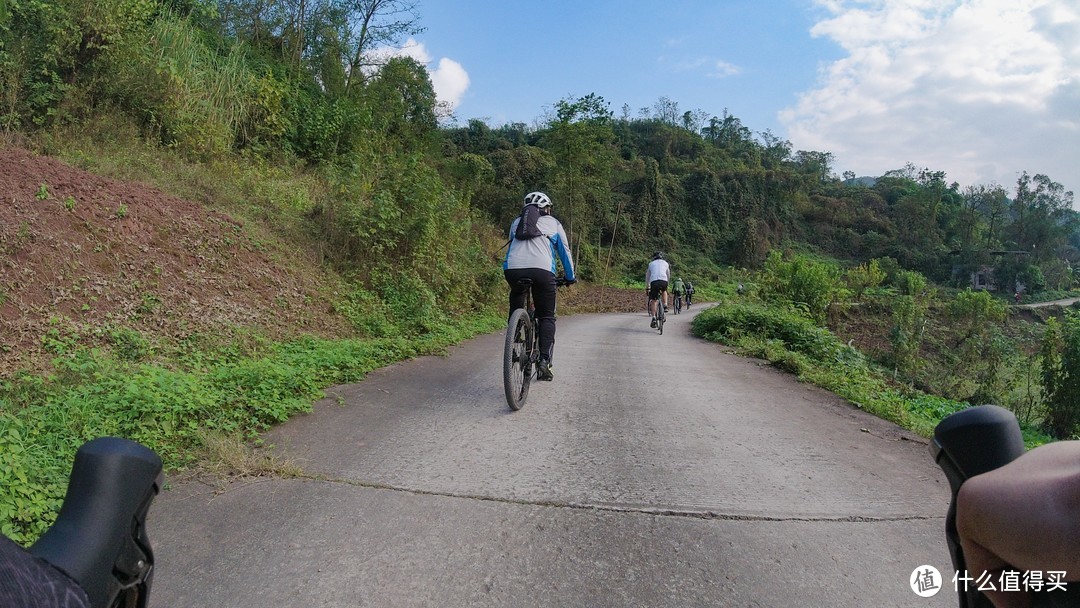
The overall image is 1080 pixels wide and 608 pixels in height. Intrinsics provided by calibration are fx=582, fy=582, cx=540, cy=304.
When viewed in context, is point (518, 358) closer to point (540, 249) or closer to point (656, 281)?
point (540, 249)

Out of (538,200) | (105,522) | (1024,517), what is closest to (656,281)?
(538,200)

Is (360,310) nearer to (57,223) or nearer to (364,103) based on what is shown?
(57,223)

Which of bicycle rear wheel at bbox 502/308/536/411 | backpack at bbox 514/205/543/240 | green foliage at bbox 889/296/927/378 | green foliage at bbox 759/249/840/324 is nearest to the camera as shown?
bicycle rear wheel at bbox 502/308/536/411

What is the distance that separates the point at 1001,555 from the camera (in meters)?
1.10

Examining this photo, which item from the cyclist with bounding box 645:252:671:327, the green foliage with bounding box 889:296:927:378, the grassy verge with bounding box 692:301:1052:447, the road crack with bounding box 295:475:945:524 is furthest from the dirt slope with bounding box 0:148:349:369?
the green foliage with bounding box 889:296:927:378

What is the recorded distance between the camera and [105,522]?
1.09 metres

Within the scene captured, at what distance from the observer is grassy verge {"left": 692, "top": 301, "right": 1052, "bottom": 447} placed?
612 centimetres

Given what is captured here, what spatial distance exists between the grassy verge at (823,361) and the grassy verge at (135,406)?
17.5 ft

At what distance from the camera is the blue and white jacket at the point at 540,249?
17.1 ft

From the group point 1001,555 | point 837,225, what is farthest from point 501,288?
point 837,225

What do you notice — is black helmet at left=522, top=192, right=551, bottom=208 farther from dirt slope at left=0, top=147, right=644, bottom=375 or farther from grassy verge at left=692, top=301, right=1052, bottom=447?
grassy verge at left=692, top=301, right=1052, bottom=447

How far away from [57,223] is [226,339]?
6.49ft

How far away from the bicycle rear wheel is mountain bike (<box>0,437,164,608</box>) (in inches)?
137

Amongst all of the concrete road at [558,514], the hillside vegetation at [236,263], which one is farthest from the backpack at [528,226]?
the hillside vegetation at [236,263]
